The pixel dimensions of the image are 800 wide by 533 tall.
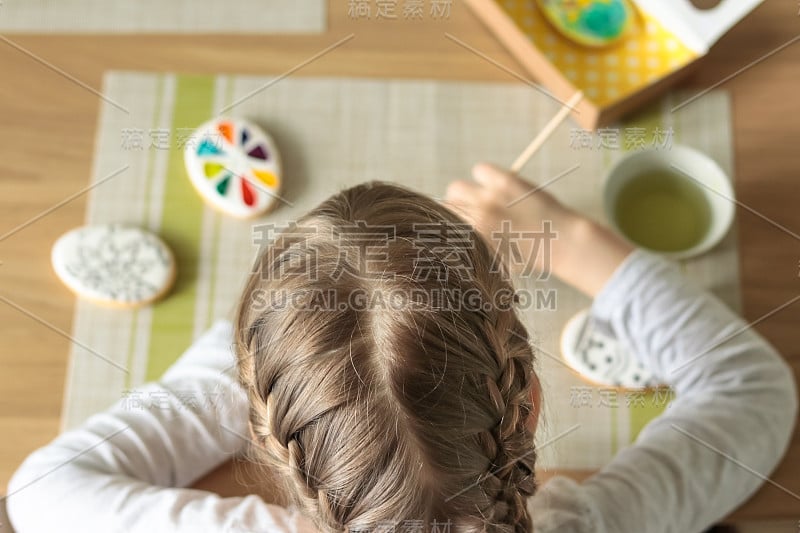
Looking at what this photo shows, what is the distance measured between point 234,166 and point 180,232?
7 cm

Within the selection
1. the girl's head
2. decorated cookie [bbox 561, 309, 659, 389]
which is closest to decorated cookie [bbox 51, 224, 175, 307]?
the girl's head

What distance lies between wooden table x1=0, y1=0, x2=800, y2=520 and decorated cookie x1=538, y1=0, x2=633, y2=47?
0.05m

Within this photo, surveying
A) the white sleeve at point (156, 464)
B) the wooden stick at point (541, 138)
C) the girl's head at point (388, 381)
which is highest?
the wooden stick at point (541, 138)

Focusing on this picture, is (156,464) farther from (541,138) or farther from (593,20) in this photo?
(593,20)

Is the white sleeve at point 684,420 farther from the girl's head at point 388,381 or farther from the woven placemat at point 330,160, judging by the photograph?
the girl's head at point 388,381

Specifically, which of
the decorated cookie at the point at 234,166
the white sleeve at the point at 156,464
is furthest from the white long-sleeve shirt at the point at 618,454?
the decorated cookie at the point at 234,166

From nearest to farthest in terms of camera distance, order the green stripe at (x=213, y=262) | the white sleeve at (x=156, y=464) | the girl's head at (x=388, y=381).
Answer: the girl's head at (x=388, y=381), the white sleeve at (x=156, y=464), the green stripe at (x=213, y=262)

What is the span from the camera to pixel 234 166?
0.61 metres

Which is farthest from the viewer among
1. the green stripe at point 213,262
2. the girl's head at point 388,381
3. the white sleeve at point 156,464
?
the green stripe at point 213,262

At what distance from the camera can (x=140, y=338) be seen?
58 cm

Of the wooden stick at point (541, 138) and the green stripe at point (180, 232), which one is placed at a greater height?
the wooden stick at point (541, 138)

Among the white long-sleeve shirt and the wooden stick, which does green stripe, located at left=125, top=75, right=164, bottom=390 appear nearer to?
the white long-sleeve shirt

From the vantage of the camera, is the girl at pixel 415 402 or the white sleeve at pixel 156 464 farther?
the white sleeve at pixel 156 464

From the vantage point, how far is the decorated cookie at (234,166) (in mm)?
599
